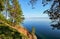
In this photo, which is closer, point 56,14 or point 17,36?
point 56,14

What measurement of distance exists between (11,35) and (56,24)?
28.3 meters

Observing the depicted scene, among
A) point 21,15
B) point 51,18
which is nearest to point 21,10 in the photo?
point 21,15

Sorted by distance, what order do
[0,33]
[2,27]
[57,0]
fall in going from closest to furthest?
[57,0]
[0,33]
[2,27]

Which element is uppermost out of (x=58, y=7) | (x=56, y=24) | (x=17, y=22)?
(x=58, y=7)

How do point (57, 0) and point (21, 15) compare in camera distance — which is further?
→ point (21, 15)

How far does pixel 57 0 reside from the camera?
43.9 feet

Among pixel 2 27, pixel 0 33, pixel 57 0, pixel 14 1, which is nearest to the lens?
pixel 57 0

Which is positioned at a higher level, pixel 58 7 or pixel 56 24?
pixel 58 7

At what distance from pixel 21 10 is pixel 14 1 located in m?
5.61

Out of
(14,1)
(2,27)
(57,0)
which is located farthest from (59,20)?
(14,1)

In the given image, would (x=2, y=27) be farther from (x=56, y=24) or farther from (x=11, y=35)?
(x=56, y=24)

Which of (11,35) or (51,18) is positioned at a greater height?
(51,18)

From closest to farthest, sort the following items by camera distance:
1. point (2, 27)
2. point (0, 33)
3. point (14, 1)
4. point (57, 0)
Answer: point (57, 0), point (0, 33), point (2, 27), point (14, 1)

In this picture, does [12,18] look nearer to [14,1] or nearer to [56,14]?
[14,1]
